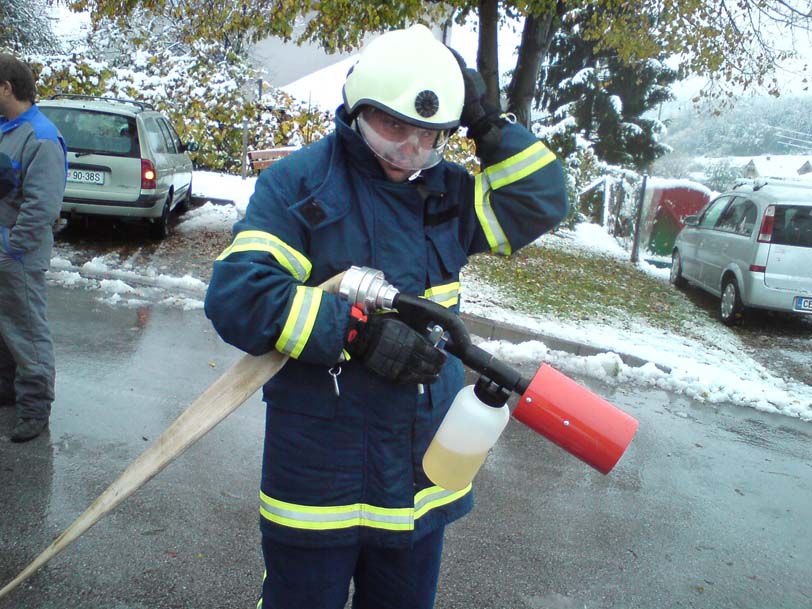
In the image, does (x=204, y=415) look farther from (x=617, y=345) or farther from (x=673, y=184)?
(x=673, y=184)

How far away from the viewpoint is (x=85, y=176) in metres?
8.37

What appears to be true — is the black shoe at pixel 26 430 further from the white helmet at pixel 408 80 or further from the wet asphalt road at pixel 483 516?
the white helmet at pixel 408 80

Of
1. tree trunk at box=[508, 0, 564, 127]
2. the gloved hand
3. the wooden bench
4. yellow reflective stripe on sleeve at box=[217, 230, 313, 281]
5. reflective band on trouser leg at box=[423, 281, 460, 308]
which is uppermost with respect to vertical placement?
tree trunk at box=[508, 0, 564, 127]

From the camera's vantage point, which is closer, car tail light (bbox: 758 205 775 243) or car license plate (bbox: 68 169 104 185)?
car license plate (bbox: 68 169 104 185)

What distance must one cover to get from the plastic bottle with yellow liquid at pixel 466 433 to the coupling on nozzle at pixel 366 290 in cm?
29

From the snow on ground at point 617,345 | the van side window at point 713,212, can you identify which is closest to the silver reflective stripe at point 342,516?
the snow on ground at point 617,345

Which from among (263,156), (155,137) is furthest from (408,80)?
(263,156)

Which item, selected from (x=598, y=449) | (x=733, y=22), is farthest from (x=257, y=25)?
(x=598, y=449)

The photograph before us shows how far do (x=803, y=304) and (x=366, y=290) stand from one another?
8.16 metres

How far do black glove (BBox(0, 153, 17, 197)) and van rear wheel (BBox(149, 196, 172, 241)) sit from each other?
218 inches

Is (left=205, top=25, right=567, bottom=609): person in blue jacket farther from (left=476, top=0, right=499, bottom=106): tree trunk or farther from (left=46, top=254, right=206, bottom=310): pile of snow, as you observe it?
(left=476, top=0, right=499, bottom=106): tree trunk

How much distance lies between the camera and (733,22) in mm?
10695

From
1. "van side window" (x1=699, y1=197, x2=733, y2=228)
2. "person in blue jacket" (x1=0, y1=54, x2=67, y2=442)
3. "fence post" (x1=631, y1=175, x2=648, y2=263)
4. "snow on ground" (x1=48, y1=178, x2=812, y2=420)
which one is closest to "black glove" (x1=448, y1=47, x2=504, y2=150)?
"person in blue jacket" (x1=0, y1=54, x2=67, y2=442)

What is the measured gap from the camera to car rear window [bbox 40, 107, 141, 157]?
330 inches
